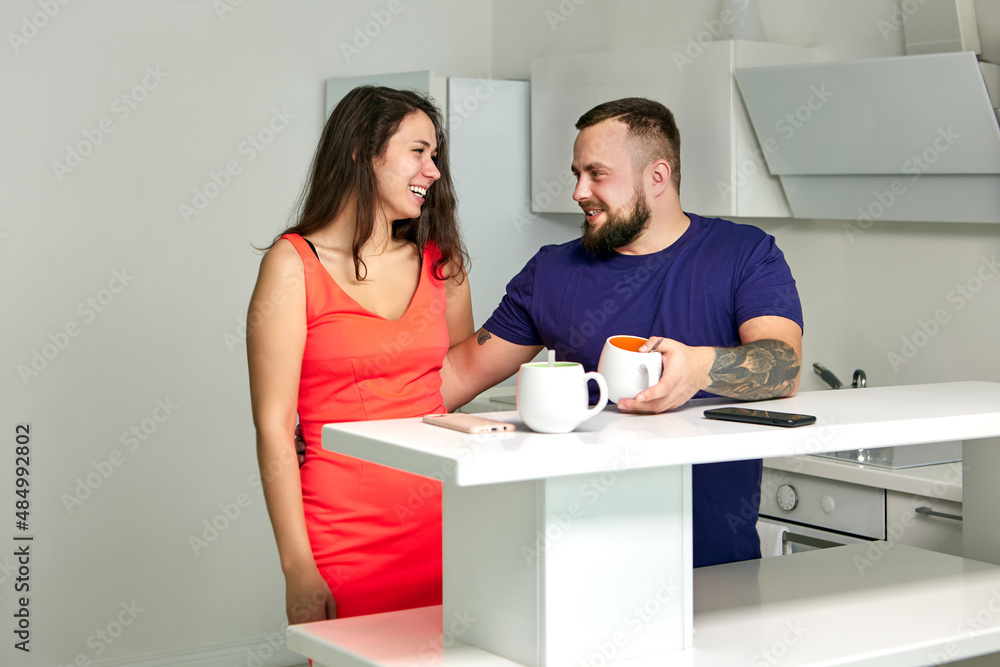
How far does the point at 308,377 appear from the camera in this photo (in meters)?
1.62

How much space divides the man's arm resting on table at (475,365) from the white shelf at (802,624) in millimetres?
553

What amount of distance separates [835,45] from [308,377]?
1.98m

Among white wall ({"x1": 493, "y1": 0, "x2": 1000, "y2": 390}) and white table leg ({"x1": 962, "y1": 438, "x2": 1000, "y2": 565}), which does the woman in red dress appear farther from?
white wall ({"x1": 493, "y1": 0, "x2": 1000, "y2": 390})

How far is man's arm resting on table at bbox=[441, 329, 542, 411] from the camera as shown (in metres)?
1.90

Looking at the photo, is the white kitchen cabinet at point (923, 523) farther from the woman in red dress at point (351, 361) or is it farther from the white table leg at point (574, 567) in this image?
the white table leg at point (574, 567)

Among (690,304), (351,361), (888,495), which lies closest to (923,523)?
(888,495)

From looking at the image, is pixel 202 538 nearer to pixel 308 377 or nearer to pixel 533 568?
pixel 308 377

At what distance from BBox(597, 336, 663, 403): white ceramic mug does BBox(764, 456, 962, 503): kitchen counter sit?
1.22 m

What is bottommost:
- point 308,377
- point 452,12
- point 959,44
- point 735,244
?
point 308,377

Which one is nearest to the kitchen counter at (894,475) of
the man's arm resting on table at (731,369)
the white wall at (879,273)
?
the white wall at (879,273)

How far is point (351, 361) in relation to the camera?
161 centimetres

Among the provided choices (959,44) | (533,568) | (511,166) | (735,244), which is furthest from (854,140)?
(533,568)

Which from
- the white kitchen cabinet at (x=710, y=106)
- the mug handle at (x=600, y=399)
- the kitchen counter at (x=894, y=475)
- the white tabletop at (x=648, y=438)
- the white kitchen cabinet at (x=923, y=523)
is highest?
the white kitchen cabinet at (x=710, y=106)

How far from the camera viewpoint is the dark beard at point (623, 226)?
1.88 metres
